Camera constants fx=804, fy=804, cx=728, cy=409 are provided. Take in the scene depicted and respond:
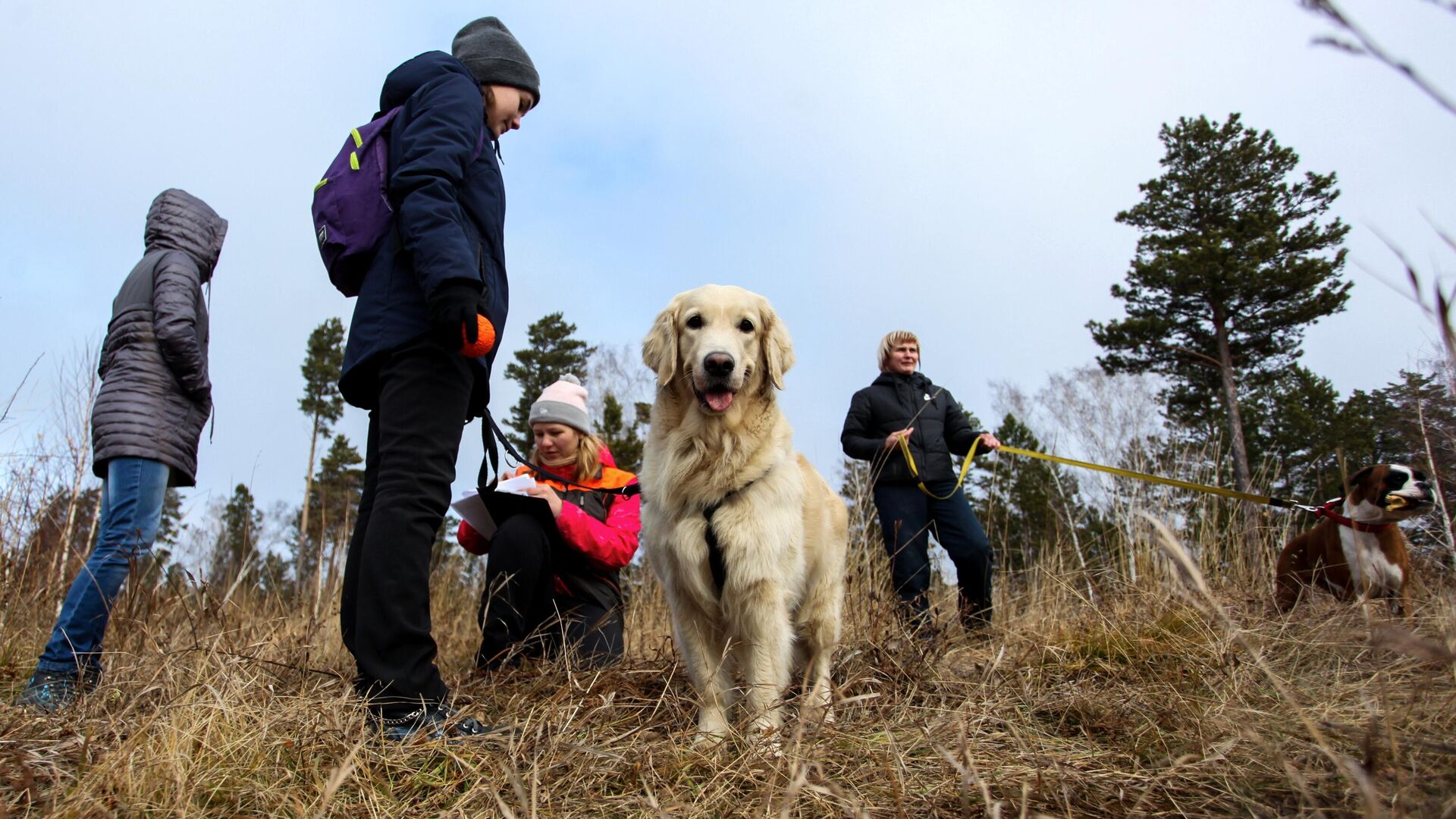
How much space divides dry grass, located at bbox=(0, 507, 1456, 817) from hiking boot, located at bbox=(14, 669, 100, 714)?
0.15 metres

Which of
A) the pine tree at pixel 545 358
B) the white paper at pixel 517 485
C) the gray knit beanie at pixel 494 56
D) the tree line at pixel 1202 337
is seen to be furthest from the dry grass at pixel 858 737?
the pine tree at pixel 545 358

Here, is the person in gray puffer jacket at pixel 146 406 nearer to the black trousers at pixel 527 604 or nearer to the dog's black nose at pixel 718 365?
the black trousers at pixel 527 604

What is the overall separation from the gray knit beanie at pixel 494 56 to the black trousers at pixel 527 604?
6.29 ft

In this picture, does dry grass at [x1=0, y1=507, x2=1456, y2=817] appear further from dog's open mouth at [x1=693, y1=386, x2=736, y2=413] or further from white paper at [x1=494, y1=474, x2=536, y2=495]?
dog's open mouth at [x1=693, y1=386, x2=736, y2=413]

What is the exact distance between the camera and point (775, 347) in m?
3.10

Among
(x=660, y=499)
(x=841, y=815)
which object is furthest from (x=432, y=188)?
(x=841, y=815)

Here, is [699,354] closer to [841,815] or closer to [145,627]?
[841,815]

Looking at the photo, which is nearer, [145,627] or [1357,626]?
[1357,626]

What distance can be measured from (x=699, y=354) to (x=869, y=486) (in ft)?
8.78

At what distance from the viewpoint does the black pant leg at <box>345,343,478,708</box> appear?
2.10m

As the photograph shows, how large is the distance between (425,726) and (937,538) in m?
3.97

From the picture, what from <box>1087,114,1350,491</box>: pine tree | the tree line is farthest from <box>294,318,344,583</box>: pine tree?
<box>1087,114,1350,491</box>: pine tree

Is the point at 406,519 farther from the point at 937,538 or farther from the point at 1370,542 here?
the point at 1370,542

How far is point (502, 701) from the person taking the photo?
2.73 meters
